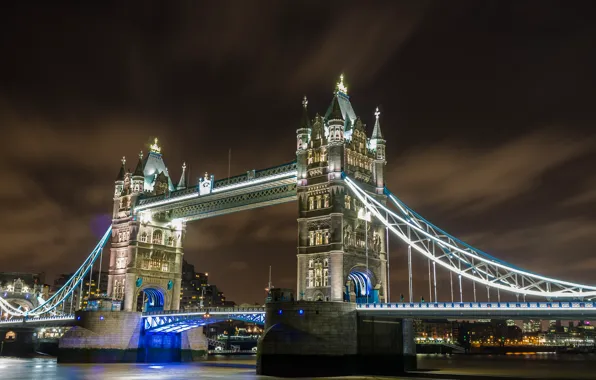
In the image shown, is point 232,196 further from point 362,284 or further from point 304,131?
point 362,284

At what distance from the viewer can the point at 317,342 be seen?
160 feet

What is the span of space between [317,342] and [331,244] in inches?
390

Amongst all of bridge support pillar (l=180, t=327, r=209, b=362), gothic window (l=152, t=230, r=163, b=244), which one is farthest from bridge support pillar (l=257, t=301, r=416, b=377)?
gothic window (l=152, t=230, r=163, b=244)

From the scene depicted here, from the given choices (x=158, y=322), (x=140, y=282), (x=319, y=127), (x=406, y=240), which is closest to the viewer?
(x=406, y=240)

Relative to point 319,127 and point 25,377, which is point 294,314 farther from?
point 25,377

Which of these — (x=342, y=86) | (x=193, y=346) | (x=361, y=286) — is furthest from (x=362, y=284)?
(x=193, y=346)

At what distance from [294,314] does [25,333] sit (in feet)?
344

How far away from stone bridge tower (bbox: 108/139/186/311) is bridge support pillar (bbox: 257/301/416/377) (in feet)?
107

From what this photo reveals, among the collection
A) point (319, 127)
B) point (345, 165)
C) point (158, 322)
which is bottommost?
point (158, 322)

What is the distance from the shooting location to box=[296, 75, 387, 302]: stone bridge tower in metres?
55.7

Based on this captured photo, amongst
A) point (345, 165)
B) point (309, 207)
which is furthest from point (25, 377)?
point (345, 165)

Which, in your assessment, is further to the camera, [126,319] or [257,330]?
[257,330]

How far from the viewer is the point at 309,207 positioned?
5881 cm

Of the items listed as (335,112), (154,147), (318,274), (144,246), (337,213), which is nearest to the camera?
(337,213)
